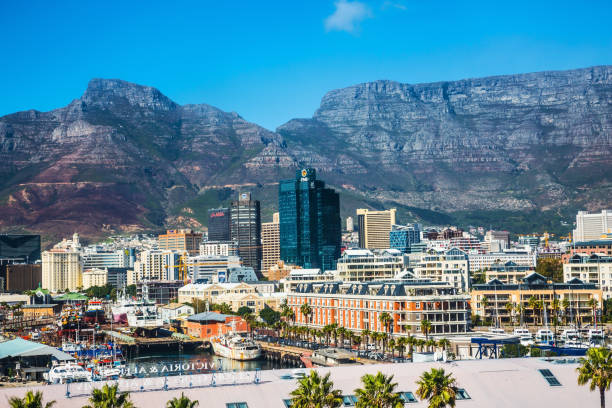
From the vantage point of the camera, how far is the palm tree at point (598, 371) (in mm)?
62531

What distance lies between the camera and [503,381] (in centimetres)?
6869

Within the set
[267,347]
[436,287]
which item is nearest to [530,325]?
[436,287]

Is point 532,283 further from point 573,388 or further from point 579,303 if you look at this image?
point 573,388

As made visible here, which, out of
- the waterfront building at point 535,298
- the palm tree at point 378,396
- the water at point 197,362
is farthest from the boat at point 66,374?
the waterfront building at point 535,298

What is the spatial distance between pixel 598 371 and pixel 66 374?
70.1 meters

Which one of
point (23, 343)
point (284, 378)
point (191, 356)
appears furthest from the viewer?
point (191, 356)

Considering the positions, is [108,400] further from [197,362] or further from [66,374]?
[197,362]

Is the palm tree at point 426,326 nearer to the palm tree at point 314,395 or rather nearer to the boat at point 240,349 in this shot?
the boat at point 240,349

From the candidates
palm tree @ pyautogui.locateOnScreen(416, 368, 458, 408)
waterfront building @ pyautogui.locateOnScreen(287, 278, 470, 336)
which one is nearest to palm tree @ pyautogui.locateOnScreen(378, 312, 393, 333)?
waterfront building @ pyautogui.locateOnScreen(287, 278, 470, 336)

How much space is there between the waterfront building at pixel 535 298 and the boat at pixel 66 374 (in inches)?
3746

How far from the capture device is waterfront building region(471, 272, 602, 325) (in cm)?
18112

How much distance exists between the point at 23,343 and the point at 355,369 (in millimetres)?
70507

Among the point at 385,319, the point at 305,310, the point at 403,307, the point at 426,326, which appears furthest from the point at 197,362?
the point at 426,326

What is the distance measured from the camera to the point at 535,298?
183 meters
